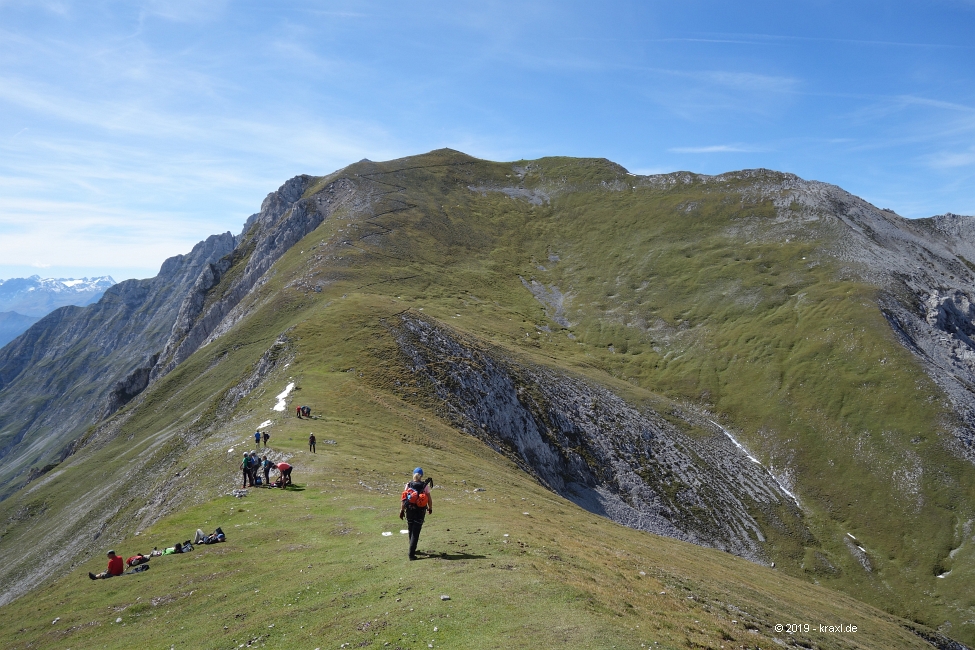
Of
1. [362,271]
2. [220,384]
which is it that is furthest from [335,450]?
[362,271]

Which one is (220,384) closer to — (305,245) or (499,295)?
(305,245)

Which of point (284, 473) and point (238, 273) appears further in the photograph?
point (238, 273)

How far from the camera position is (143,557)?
28297 mm

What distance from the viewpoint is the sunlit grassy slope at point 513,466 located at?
21.2 metres

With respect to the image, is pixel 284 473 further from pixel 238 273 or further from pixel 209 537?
pixel 238 273

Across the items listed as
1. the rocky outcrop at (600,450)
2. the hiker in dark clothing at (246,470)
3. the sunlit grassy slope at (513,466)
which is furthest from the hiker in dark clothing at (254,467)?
the rocky outcrop at (600,450)

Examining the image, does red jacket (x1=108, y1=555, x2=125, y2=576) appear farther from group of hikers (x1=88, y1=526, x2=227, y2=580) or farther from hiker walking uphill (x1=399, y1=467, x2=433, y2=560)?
hiker walking uphill (x1=399, y1=467, x2=433, y2=560)

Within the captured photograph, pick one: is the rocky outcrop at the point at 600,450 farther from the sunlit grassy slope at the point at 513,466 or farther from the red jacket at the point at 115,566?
the red jacket at the point at 115,566

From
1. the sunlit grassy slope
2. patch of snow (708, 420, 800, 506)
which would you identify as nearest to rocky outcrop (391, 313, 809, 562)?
patch of snow (708, 420, 800, 506)

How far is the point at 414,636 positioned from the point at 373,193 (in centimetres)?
17991

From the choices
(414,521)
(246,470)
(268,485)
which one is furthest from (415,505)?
(246,470)

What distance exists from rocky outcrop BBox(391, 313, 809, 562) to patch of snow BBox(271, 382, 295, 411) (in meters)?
16.5

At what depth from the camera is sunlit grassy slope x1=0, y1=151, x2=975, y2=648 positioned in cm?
2122

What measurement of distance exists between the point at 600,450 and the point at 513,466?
25.3 metres
